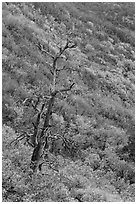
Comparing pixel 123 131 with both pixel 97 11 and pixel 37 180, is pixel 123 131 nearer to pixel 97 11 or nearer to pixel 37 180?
pixel 37 180

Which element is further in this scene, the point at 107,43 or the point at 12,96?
the point at 107,43

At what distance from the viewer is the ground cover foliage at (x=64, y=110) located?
428 inches

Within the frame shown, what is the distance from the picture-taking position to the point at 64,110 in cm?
1627

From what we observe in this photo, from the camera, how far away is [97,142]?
15.5 meters

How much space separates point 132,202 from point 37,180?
11.5 feet

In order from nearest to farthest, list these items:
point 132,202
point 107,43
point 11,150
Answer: point 132,202 < point 11,150 < point 107,43

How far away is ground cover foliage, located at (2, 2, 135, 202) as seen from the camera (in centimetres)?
1087

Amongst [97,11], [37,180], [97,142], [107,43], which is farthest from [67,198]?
[97,11]

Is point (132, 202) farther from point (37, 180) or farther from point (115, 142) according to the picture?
point (115, 142)

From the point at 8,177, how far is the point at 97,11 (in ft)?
89.7

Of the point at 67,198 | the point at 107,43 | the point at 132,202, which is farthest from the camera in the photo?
the point at 107,43

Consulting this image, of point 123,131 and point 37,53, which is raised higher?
point 37,53

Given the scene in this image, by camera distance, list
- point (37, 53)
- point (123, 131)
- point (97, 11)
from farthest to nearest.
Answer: point (97, 11)
point (37, 53)
point (123, 131)

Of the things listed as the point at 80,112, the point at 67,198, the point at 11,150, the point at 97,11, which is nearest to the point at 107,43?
the point at 97,11
